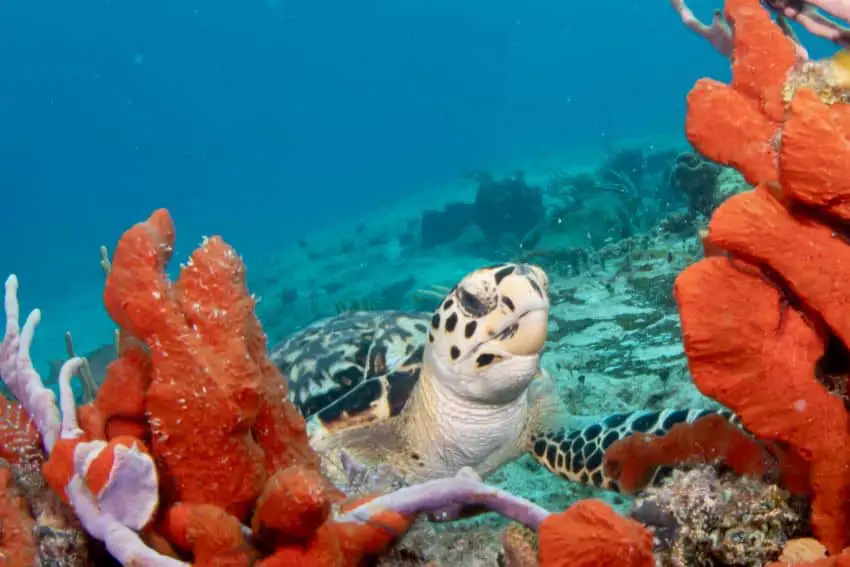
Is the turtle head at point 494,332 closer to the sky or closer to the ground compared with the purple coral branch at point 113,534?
closer to the ground

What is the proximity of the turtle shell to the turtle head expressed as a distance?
0.64 metres

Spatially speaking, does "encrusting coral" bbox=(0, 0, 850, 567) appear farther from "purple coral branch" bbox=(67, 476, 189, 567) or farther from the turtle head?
the turtle head

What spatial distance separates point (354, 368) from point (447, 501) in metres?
2.50

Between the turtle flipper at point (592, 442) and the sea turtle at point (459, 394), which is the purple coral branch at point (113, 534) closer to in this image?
the sea turtle at point (459, 394)

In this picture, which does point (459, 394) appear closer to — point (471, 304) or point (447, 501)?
point (471, 304)

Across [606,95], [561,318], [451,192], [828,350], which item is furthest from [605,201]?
[606,95]

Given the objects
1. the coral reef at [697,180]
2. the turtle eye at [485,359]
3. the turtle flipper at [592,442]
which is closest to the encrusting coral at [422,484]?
the turtle flipper at [592,442]

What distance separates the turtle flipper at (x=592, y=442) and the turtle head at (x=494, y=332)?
0.34 meters

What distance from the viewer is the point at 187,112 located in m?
111

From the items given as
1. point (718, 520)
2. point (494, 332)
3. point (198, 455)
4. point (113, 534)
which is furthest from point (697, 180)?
point (113, 534)

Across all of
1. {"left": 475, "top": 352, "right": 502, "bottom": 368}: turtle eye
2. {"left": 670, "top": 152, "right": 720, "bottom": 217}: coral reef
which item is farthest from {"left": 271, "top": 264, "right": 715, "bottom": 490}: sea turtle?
{"left": 670, "top": 152, "right": 720, "bottom": 217}: coral reef

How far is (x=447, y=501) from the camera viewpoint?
5.03ft

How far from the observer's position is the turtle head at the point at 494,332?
2.96 metres

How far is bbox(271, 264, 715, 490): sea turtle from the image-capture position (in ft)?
9.83
